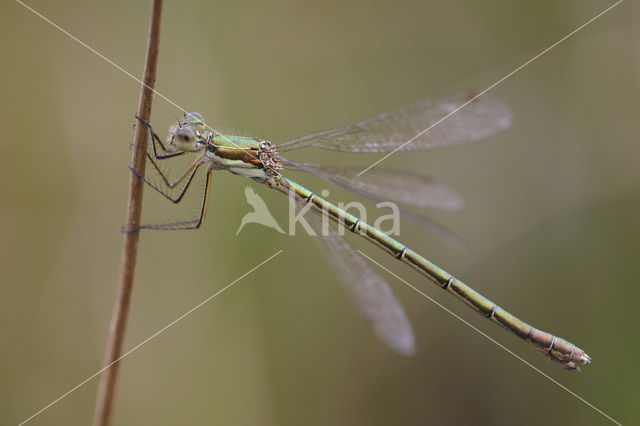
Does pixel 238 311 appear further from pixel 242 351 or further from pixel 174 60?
pixel 174 60

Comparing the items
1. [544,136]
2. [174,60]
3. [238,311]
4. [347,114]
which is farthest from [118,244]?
[544,136]

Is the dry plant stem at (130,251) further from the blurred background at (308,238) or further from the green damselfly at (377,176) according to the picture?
the blurred background at (308,238)

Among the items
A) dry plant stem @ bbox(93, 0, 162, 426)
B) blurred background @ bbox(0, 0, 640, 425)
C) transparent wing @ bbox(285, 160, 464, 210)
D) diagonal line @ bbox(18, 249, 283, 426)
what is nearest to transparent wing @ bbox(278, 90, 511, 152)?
transparent wing @ bbox(285, 160, 464, 210)

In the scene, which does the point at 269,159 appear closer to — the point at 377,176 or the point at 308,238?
the point at 377,176

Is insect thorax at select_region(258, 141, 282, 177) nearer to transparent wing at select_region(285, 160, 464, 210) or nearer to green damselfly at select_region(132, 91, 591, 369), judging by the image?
green damselfly at select_region(132, 91, 591, 369)

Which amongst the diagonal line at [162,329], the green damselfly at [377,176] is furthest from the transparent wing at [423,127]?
the diagonal line at [162,329]

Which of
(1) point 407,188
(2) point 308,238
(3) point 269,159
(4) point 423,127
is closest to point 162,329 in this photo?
(2) point 308,238
